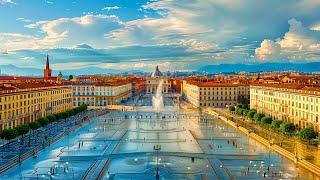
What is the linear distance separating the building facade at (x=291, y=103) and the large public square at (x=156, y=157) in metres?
9.96

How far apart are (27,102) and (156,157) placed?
118 ft

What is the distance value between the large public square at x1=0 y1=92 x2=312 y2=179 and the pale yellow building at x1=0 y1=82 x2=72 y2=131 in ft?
31.9

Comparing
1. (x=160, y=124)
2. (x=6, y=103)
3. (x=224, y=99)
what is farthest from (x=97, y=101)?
(x=6, y=103)

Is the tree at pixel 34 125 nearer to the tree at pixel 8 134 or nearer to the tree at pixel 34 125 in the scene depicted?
the tree at pixel 34 125

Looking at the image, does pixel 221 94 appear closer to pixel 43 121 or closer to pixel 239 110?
pixel 239 110

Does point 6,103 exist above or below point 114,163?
above

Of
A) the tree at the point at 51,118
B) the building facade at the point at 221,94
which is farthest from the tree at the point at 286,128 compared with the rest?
the building facade at the point at 221,94

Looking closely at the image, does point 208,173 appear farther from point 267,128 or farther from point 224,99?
point 224,99

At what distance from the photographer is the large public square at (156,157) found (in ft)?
123

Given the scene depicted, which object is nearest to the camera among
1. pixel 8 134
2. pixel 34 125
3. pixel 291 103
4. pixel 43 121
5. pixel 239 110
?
pixel 8 134

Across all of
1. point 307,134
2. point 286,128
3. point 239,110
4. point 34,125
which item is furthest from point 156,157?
point 239,110

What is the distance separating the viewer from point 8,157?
43.7 meters

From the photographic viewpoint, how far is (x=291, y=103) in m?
72.8

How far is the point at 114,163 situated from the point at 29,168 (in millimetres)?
7596
